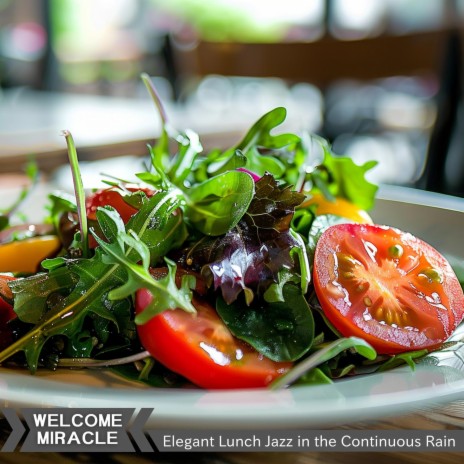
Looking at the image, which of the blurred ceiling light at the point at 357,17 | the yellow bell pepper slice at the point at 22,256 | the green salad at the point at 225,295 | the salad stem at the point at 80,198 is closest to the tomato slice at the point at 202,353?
the green salad at the point at 225,295

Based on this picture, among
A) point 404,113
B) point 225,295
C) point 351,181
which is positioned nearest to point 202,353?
point 225,295

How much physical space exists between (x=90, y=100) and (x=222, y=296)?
223cm

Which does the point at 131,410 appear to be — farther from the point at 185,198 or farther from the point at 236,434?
the point at 185,198

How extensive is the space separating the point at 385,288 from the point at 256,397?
0.21 metres

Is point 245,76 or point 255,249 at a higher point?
point 255,249

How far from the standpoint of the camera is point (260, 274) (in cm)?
59

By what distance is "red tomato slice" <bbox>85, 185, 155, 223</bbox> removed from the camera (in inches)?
26.6

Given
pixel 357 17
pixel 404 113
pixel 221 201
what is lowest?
pixel 404 113

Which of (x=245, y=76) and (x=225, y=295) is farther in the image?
(x=245, y=76)

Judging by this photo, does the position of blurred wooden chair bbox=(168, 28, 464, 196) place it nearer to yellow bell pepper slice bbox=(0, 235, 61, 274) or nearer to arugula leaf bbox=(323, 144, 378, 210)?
arugula leaf bbox=(323, 144, 378, 210)

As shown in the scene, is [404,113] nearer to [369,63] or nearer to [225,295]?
[369,63]

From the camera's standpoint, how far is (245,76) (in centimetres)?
306

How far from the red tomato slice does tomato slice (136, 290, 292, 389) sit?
160 mm

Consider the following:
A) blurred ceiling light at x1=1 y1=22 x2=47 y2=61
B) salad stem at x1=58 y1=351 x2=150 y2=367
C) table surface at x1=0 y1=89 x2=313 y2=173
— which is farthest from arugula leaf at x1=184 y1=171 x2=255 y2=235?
blurred ceiling light at x1=1 y1=22 x2=47 y2=61
